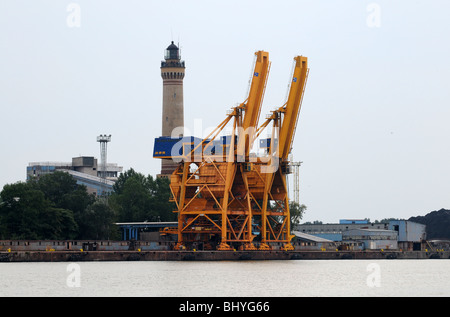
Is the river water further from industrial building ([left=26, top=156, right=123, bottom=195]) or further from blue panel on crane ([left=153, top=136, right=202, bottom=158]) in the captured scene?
industrial building ([left=26, top=156, right=123, bottom=195])

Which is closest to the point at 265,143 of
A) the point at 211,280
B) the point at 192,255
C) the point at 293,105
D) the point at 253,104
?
the point at 293,105

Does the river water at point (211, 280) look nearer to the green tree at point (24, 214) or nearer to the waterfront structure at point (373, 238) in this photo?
the green tree at point (24, 214)

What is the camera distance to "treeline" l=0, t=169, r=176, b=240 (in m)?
85.8

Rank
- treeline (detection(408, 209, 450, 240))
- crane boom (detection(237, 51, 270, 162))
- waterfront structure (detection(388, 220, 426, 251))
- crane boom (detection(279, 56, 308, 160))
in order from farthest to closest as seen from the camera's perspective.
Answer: treeline (detection(408, 209, 450, 240)), waterfront structure (detection(388, 220, 426, 251)), crane boom (detection(279, 56, 308, 160)), crane boom (detection(237, 51, 270, 162))

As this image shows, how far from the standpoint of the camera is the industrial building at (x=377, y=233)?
379 feet

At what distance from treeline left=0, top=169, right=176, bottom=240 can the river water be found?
1140 cm

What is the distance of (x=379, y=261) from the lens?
9600 cm

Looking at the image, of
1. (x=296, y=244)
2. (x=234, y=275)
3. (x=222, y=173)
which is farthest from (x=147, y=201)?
(x=234, y=275)

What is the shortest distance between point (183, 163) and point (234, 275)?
92.4 ft

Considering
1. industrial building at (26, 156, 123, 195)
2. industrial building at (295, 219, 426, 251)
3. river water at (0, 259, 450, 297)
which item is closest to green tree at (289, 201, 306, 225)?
industrial building at (295, 219, 426, 251)

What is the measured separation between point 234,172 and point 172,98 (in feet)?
136

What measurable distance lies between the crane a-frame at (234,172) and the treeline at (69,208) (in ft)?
26.0

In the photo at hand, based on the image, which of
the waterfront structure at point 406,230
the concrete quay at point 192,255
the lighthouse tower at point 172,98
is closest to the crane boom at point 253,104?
the concrete quay at point 192,255

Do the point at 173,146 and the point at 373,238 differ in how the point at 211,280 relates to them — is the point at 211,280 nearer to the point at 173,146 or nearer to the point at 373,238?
the point at 173,146
